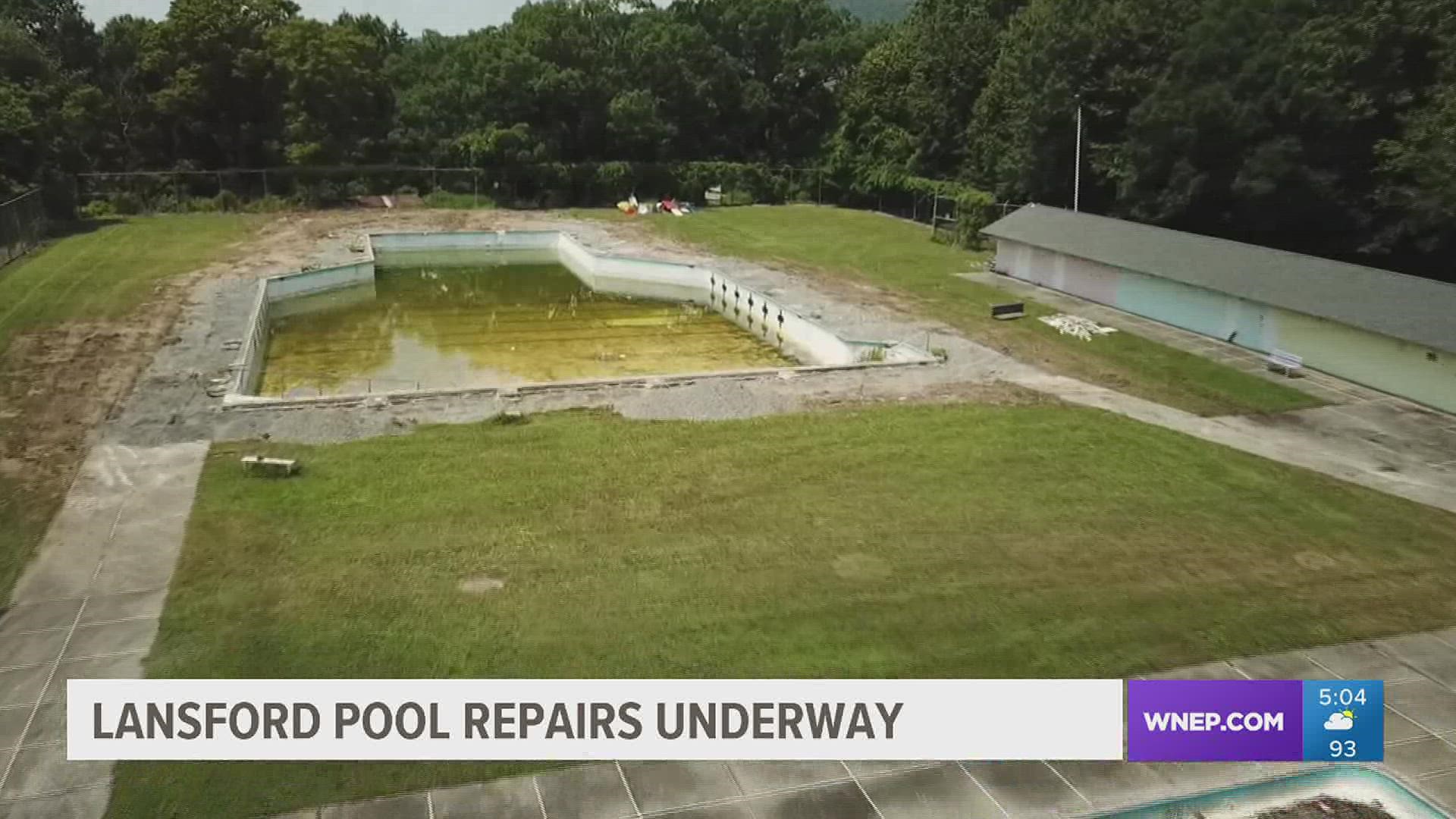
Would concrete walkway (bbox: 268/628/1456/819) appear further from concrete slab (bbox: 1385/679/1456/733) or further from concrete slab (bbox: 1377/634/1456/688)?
concrete slab (bbox: 1377/634/1456/688)

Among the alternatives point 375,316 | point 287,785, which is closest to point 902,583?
point 287,785

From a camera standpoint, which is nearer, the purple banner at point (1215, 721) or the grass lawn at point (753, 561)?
the purple banner at point (1215, 721)

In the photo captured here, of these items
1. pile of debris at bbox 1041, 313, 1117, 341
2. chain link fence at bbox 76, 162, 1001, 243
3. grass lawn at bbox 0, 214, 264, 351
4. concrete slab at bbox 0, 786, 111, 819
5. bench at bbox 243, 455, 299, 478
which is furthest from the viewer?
chain link fence at bbox 76, 162, 1001, 243

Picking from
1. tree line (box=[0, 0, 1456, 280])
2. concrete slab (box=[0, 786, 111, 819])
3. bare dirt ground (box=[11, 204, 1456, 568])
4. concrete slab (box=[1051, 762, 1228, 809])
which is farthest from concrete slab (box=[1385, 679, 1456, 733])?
tree line (box=[0, 0, 1456, 280])

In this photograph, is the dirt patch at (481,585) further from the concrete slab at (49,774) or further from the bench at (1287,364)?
the bench at (1287,364)

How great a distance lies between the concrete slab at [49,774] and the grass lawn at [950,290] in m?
20.1

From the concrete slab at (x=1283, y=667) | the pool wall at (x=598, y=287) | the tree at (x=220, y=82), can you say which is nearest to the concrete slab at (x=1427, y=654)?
the concrete slab at (x=1283, y=667)

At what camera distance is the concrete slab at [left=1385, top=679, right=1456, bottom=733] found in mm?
10812

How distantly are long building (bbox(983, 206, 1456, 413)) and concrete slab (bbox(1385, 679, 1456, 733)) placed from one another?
12.5 meters

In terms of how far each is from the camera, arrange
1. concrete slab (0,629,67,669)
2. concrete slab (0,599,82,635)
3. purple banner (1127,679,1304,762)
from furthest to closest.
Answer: concrete slab (0,599,82,635) < concrete slab (0,629,67,669) < purple banner (1127,679,1304,762)

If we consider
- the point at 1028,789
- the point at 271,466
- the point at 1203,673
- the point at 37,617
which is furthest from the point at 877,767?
the point at 271,466

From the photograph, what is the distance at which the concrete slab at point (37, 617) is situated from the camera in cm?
1195

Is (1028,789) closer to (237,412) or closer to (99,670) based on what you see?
(99,670)

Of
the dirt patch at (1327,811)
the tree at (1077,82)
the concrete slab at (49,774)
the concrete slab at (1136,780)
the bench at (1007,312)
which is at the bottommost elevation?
the dirt patch at (1327,811)
